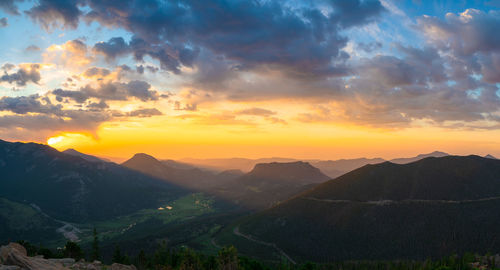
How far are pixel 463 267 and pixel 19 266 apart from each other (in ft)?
502

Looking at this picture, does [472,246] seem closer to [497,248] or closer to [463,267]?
[497,248]

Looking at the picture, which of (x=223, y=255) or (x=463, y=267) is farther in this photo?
(x=223, y=255)

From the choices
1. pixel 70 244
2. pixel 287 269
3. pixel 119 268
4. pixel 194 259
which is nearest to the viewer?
pixel 119 268

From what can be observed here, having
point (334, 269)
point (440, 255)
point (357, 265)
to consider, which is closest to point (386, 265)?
point (357, 265)

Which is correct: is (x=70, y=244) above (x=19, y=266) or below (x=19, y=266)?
below

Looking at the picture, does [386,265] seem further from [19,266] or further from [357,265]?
[19,266]

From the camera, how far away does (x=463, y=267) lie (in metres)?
122

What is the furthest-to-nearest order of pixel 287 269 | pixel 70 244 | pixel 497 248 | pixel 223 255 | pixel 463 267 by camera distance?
pixel 497 248
pixel 287 269
pixel 70 244
pixel 223 255
pixel 463 267

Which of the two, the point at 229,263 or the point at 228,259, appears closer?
the point at 229,263

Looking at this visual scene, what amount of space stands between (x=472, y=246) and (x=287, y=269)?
131 m

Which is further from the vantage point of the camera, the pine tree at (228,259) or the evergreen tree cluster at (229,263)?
the evergreen tree cluster at (229,263)

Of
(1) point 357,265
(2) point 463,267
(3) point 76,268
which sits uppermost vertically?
(3) point 76,268

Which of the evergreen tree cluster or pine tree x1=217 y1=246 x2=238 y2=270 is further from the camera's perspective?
the evergreen tree cluster

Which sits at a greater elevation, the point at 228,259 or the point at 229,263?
the point at 228,259
